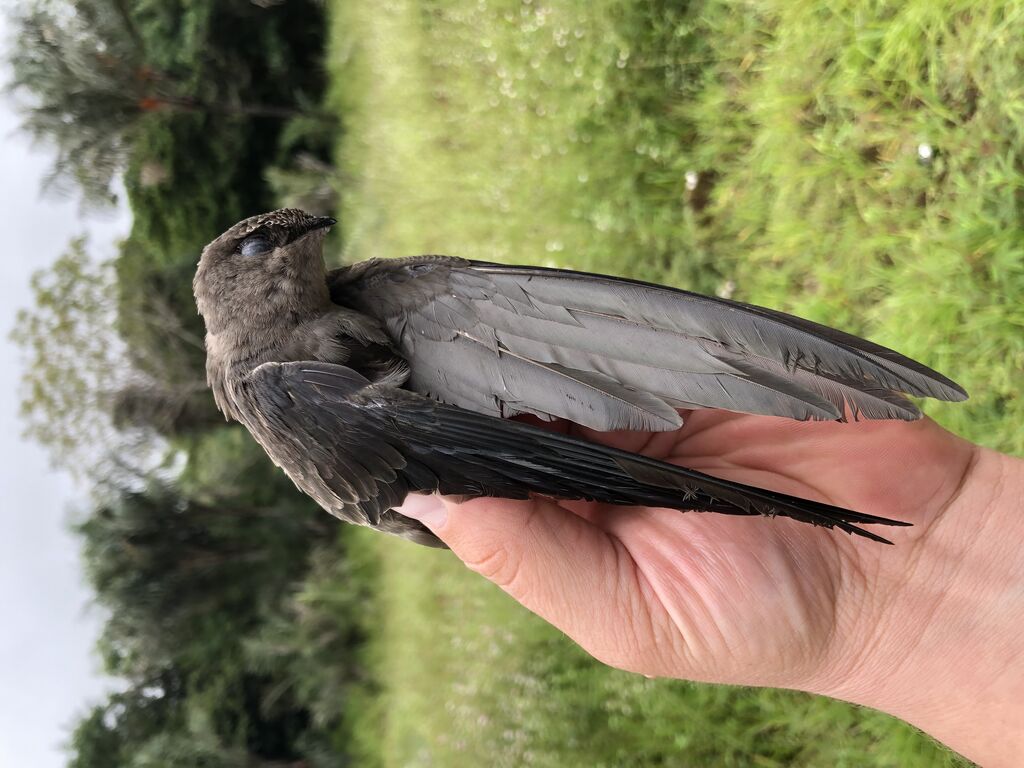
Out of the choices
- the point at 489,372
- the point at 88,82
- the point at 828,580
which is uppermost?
the point at 88,82

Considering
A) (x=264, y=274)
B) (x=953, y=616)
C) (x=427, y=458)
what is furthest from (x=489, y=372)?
(x=953, y=616)

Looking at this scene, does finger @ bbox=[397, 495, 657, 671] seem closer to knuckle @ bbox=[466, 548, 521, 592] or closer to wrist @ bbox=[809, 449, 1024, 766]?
knuckle @ bbox=[466, 548, 521, 592]

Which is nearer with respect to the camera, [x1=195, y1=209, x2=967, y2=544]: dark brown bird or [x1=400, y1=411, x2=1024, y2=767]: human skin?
[x1=195, y1=209, x2=967, y2=544]: dark brown bird

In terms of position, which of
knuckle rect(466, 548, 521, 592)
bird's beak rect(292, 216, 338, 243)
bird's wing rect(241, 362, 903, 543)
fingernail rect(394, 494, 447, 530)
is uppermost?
bird's beak rect(292, 216, 338, 243)

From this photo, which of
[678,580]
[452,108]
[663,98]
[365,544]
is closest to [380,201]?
[452,108]

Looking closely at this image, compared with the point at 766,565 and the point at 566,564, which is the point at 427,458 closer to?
the point at 566,564

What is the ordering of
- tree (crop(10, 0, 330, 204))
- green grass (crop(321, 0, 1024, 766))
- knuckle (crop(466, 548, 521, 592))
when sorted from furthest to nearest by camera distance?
1. tree (crop(10, 0, 330, 204))
2. green grass (crop(321, 0, 1024, 766))
3. knuckle (crop(466, 548, 521, 592))

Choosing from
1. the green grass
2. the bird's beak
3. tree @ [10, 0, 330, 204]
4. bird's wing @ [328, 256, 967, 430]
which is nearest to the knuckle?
bird's wing @ [328, 256, 967, 430]
